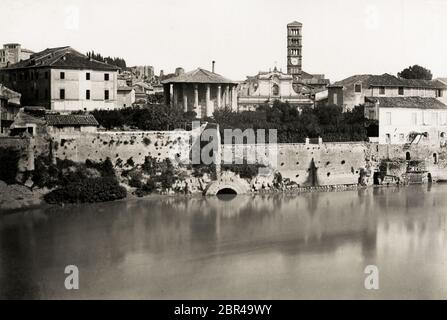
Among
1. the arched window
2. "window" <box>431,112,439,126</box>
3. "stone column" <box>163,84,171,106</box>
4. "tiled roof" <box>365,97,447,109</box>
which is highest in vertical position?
the arched window

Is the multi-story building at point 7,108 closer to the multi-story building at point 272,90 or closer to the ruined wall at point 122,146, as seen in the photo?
the ruined wall at point 122,146

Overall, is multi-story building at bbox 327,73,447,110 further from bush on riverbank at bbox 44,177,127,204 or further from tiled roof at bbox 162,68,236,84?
bush on riverbank at bbox 44,177,127,204

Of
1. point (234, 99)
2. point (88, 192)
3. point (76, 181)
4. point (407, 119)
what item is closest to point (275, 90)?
point (234, 99)

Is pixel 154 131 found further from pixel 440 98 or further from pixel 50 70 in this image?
pixel 440 98

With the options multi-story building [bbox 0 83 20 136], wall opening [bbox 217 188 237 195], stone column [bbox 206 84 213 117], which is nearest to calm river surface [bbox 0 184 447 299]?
wall opening [bbox 217 188 237 195]

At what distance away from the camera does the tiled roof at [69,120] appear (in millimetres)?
35406

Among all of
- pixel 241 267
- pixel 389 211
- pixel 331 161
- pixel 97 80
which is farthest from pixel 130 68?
pixel 241 267

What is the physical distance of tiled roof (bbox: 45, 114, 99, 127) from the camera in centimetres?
3541

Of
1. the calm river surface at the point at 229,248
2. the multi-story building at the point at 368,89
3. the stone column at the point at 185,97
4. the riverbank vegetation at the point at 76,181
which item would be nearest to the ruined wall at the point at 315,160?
the calm river surface at the point at 229,248

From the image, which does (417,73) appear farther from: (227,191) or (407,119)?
(227,191)

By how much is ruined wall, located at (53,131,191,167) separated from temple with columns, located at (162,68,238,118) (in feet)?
32.8

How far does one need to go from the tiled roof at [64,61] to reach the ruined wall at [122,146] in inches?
Answer: 294

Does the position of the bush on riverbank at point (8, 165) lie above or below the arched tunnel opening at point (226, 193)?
above

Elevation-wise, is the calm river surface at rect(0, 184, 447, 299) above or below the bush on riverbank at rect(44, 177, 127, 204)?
below
